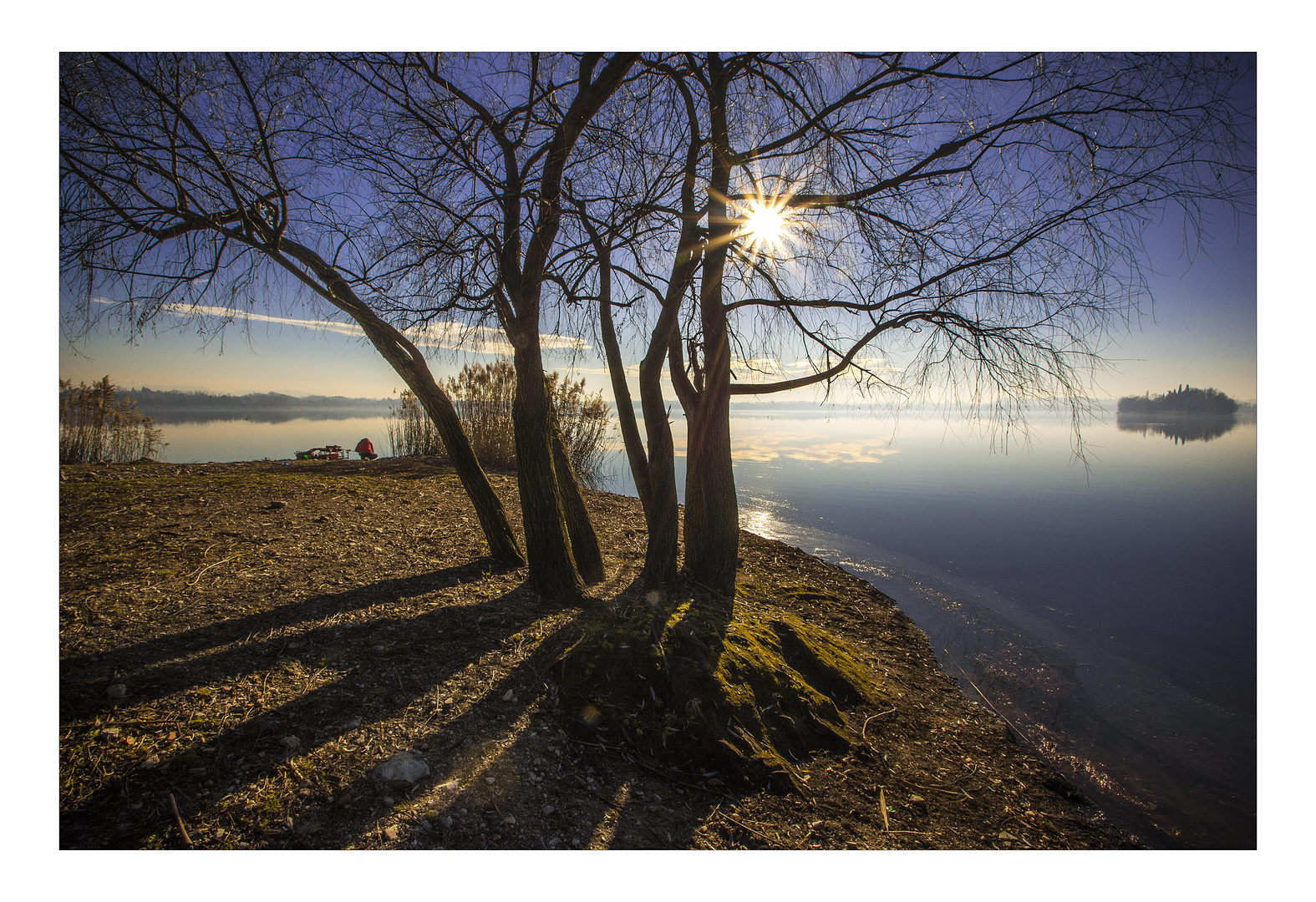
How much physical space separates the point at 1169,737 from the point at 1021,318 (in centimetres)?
240

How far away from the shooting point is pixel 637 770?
6.30ft

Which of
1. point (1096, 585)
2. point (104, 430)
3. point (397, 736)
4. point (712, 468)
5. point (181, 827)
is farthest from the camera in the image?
point (104, 430)

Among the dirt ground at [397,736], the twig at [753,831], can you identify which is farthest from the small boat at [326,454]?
the twig at [753,831]

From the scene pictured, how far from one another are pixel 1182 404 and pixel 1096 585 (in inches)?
90.8

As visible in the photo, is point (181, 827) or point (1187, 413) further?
point (1187, 413)

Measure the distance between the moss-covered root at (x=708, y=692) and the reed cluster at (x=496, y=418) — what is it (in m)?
6.87

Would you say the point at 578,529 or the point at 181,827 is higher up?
the point at 578,529

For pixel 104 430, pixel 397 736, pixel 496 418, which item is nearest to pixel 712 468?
pixel 397 736

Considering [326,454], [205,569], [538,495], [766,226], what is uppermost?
[766,226]

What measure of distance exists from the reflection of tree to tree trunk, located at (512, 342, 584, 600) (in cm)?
354

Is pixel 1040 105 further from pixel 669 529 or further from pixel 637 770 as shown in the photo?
pixel 637 770

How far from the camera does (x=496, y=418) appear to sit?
9305mm

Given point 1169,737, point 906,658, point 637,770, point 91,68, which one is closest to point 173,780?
point 637,770

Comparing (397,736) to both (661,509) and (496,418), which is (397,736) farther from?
(496,418)
